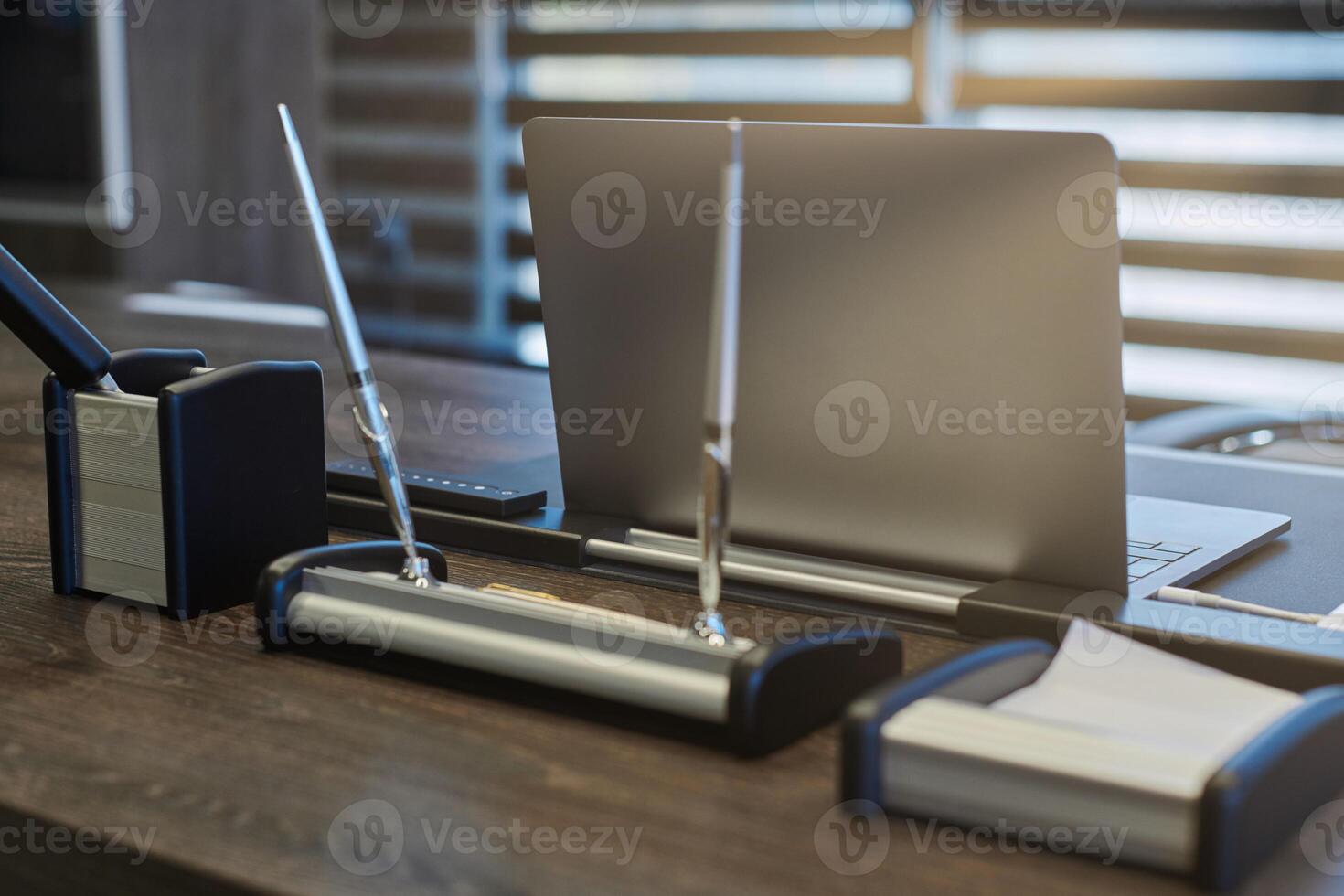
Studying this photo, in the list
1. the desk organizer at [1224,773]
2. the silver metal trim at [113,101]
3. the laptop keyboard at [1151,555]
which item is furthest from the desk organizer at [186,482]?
the silver metal trim at [113,101]

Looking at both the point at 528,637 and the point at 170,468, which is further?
the point at 170,468

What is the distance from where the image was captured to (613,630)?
832 mm

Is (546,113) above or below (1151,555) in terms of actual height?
above

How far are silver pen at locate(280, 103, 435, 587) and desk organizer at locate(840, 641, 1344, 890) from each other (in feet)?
1.15

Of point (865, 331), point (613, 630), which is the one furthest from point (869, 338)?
point (613, 630)

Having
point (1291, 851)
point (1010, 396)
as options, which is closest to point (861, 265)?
point (1010, 396)

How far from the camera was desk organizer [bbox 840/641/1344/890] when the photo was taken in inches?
24.8

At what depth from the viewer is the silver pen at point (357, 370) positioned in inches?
35.9

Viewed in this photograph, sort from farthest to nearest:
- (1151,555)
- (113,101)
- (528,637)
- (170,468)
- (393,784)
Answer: (113,101)
(1151,555)
(170,468)
(528,637)
(393,784)

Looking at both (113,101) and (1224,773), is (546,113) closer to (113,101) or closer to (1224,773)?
(113,101)

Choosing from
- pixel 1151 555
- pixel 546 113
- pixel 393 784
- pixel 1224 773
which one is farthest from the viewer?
pixel 546 113

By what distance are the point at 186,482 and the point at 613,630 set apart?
34cm

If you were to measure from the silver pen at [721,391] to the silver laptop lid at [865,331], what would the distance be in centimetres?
17

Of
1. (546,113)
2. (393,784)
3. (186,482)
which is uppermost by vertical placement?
(546,113)
